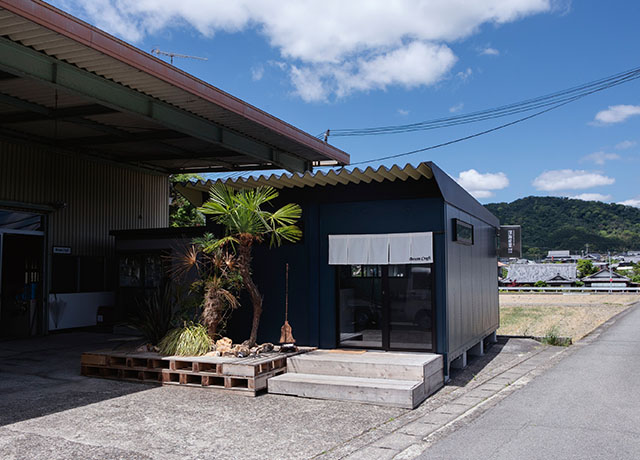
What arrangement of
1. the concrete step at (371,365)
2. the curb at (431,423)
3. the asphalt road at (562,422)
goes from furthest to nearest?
the concrete step at (371,365), the curb at (431,423), the asphalt road at (562,422)

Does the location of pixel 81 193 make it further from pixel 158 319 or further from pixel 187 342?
pixel 187 342

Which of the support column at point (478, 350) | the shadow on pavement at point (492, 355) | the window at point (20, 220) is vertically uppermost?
the window at point (20, 220)

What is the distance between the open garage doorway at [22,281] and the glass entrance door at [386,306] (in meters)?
8.11

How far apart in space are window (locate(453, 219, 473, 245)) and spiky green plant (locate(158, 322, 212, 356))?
435 cm

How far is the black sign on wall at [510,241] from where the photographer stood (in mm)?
15312

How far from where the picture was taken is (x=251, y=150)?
14.7 meters

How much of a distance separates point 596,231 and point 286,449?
5860 inches

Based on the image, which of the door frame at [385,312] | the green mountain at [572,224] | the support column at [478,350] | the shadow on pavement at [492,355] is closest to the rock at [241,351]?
the door frame at [385,312]

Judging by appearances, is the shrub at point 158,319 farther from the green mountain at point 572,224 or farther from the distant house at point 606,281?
the green mountain at point 572,224

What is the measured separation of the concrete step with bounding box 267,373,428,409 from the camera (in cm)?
698

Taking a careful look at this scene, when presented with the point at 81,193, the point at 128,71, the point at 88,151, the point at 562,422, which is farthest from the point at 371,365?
the point at 88,151

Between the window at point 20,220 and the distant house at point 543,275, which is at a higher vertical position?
the window at point 20,220

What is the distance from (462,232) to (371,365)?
3.45 meters

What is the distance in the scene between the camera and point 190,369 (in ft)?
27.1
